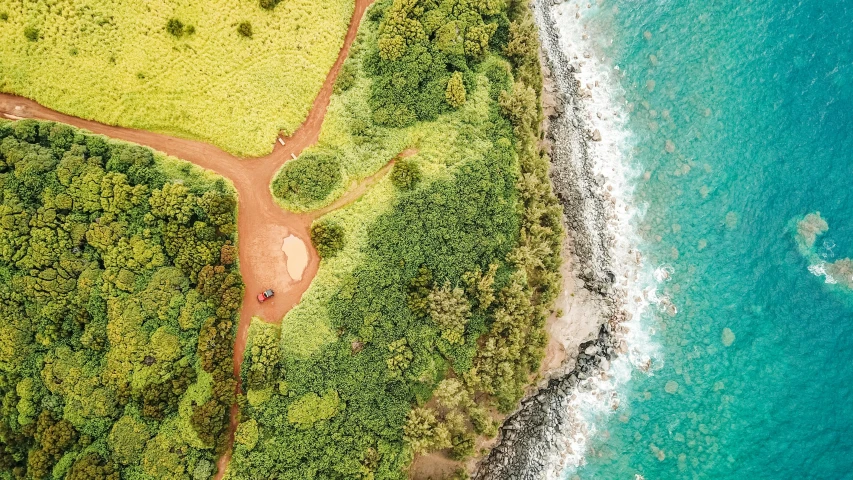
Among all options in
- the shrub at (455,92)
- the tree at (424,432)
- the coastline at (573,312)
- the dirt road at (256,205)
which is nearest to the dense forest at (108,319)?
the dirt road at (256,205)

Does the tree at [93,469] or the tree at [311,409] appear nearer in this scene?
the tree at [93,469]

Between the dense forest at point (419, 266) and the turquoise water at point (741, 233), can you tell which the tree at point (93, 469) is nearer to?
the dense forest at point (419, 266)

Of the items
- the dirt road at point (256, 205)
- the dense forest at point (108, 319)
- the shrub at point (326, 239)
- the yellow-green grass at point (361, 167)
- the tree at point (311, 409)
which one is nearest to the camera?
the dense forest at point (108, 319)

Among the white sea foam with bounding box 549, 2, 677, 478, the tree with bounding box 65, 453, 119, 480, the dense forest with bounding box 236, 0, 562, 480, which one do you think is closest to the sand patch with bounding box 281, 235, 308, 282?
the dense forest with bounding box 236, 0, 562, 480

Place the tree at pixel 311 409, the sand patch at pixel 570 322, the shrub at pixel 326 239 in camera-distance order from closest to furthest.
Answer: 1. the tree at pixel 311 409
2. the shrub at pixel 326 239
3. the sand patch at pixel 570 322

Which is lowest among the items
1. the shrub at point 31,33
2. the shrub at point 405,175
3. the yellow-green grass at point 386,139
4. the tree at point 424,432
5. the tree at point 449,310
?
the tree at point 424,432

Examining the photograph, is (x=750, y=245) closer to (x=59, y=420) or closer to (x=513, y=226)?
(x=513, y=226)

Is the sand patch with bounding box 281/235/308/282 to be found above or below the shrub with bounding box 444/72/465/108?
below

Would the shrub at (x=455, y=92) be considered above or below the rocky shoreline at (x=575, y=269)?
above

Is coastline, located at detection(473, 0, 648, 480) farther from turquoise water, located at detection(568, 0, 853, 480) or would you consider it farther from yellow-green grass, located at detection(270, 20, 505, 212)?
yellow-green grass, located at detection(270, 20, 505, 212)
